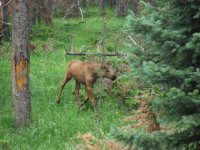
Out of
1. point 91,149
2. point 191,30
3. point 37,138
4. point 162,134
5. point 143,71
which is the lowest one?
point 37,138

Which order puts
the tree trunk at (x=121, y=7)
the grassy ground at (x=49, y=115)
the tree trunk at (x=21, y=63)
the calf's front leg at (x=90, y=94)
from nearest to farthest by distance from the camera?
1. the grassy ground at (x=49, y=115)
2. the tree trunk at (x=21, y=63)
3. the calf's front leg at (x=90, y=94)
4. the tree trunk at (x=121, y=7)

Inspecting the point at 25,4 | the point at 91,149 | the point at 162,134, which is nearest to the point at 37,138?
the point at 25,4

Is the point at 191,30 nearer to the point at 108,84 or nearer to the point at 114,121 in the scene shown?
the point at 114,121

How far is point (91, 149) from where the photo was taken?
7023 millimetres

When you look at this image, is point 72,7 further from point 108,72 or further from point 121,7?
point 121,7

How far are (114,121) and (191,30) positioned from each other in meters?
7.08

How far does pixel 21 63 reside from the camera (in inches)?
445

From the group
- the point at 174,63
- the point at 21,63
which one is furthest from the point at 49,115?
the point at 174,63

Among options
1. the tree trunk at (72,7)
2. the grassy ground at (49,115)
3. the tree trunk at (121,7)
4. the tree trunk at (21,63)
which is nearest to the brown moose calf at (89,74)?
the grassy ground at (49,115)

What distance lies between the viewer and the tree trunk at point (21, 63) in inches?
436

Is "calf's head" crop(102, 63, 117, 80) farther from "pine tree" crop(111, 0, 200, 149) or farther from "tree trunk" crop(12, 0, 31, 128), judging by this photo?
"pine tree" crop(111, 0, 200, 149)

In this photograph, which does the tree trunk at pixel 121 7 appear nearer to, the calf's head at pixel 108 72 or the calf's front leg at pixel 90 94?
the calf's front leg at pixel 90 94

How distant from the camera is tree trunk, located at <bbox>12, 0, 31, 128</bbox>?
11086 mm

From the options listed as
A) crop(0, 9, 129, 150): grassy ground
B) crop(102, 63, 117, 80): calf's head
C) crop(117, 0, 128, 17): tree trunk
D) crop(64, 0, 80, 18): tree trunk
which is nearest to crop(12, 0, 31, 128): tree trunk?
crop(0, 9, 129, 150): grassy ground
